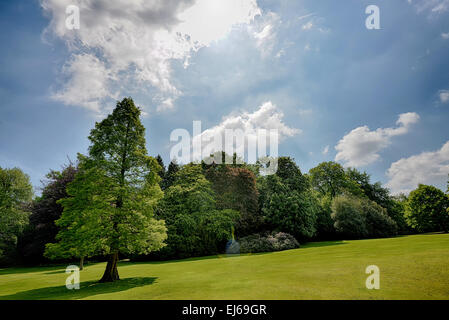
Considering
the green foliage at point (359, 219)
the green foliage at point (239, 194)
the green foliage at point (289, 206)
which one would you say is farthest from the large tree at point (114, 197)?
the green foliage at point (359, 219)

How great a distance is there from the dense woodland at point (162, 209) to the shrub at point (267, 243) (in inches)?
5.7

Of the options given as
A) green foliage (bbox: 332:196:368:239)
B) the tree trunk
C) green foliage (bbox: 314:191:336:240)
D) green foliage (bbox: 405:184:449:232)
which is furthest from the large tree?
green foliage (bbox: 405:184:449:232)

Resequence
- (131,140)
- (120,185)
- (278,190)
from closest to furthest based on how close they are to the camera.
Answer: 1. (120,185)
2. (131,140)
3. (278,190)

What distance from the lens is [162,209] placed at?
32.4m

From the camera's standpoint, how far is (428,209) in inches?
1790

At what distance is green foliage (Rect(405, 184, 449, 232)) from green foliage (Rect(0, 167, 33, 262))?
2783 inches

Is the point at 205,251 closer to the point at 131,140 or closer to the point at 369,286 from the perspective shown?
the point at 131,140

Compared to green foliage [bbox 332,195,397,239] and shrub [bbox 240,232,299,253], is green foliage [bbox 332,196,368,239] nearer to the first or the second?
green foliage [bbox 332,195,397,239]

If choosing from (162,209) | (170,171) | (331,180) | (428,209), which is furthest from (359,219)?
(170,171)

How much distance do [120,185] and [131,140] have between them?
3.30 m

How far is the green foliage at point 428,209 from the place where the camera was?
44750mm

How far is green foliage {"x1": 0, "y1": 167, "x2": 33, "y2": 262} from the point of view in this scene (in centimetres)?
3070

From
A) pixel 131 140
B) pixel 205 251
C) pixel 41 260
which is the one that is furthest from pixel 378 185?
pixel 41 260
